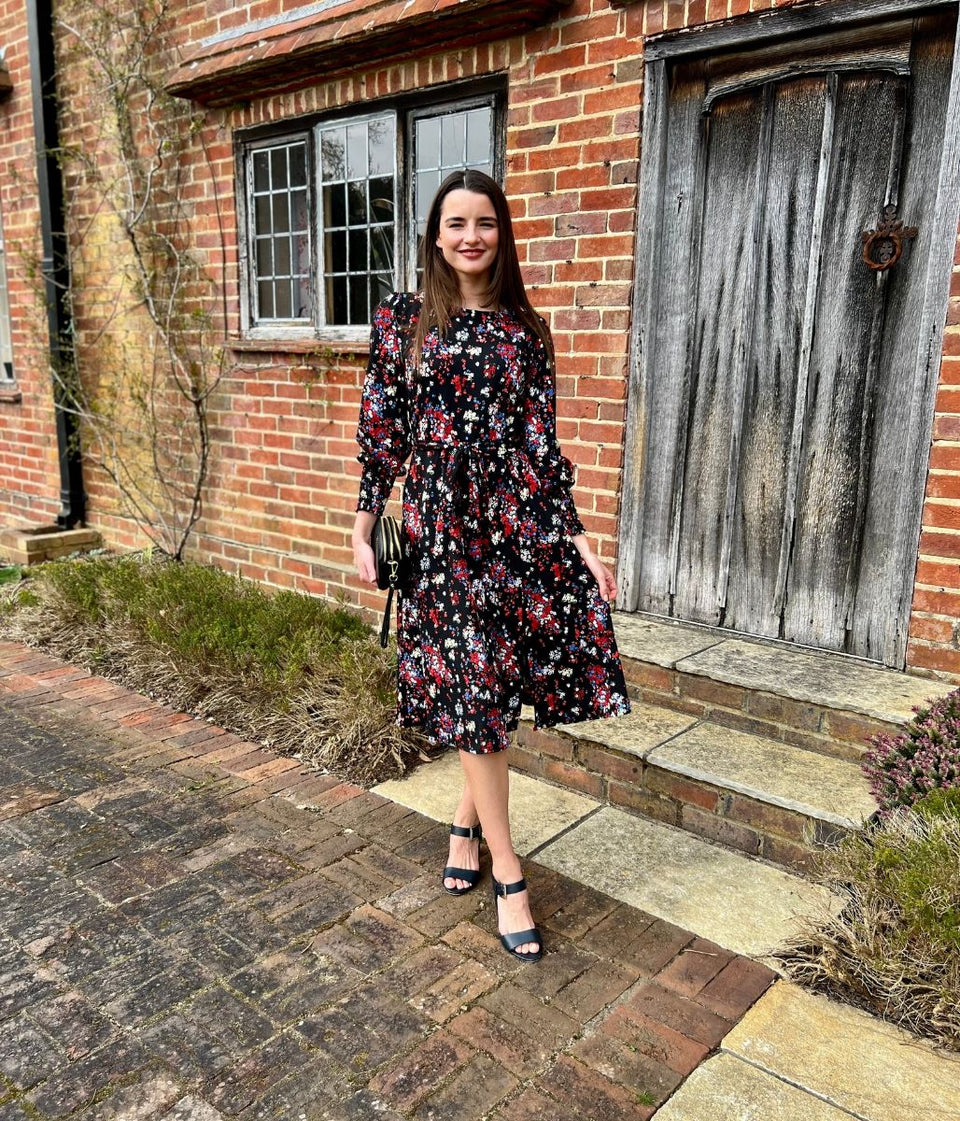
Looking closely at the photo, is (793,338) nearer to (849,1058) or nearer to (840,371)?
(840,371)

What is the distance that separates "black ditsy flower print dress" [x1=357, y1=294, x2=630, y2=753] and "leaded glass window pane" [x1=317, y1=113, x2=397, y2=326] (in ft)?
7.50

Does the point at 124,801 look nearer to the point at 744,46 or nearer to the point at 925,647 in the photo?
the point at 925,647

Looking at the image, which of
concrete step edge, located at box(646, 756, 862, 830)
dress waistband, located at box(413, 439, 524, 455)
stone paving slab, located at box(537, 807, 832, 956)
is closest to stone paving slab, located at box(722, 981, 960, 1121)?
stone paving slab, located at box(537, 807, 832, 956)

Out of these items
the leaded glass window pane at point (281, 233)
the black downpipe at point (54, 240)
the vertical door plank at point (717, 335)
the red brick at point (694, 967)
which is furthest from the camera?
the black downpipe at point (54, 240)

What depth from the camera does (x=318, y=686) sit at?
3930 mm

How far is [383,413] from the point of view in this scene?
2525 mm

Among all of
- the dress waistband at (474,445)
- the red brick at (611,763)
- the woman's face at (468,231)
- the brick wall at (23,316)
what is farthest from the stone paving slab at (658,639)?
the brick wall at (23,316)

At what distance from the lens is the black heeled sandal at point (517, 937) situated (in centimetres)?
243

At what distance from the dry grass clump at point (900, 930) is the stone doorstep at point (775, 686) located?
578 millimetres

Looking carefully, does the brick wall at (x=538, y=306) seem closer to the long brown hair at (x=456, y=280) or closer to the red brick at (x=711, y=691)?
the red brick at (x=711, y=691)

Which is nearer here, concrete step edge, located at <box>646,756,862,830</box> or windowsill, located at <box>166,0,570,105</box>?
concrete step edge, located at <box>646,756,862,830</box>

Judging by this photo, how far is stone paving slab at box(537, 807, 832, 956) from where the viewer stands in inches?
102

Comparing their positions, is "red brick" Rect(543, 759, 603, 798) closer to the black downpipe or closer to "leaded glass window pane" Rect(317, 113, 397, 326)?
"leaded glass window pane" Rect(317, 113, 397, 326)

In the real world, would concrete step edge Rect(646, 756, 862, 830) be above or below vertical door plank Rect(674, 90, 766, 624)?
below
